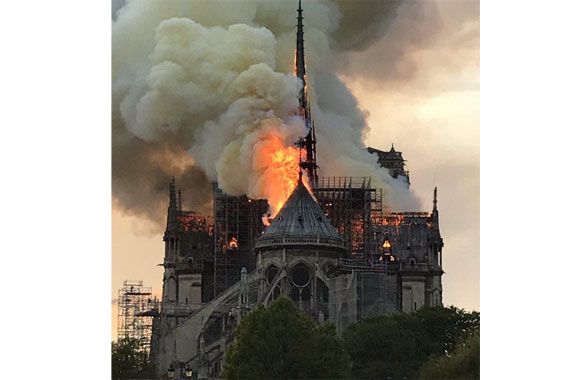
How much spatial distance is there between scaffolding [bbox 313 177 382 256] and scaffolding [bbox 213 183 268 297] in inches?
119

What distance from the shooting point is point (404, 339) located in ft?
241

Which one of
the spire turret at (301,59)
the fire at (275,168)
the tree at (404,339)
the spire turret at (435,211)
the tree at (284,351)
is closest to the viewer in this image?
the tree at (284,351)

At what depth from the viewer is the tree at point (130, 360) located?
79031mm

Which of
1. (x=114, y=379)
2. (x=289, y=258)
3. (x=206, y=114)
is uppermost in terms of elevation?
(x=206, y=114)

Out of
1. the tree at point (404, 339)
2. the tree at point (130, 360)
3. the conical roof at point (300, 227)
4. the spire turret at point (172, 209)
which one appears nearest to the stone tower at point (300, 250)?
the conical roof at point (300, 227)

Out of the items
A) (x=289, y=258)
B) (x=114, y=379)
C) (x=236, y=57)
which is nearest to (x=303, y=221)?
(x=289, y=258)

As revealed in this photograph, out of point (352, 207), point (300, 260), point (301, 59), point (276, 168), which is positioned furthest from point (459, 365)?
point (352, 207)

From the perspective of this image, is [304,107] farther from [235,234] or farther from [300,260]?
[235,234]

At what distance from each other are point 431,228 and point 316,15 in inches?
502

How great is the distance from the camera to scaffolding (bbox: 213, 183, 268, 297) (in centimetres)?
8944

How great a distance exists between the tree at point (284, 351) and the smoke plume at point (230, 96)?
57.0 feet

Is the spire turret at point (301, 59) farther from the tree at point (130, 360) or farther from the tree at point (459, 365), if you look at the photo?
the tree at point (459, 365)
